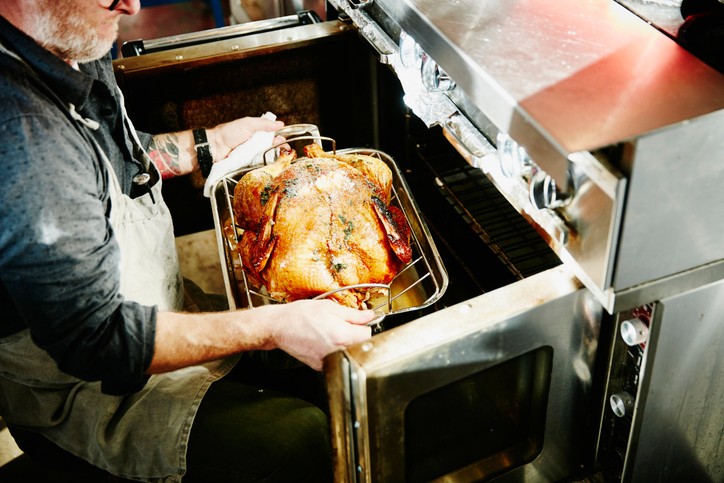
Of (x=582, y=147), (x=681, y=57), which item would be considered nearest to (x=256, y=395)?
(x=582, y=147)

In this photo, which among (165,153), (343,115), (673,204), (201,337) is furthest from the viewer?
(343,115)

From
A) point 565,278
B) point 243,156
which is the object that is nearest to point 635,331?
point 565,278

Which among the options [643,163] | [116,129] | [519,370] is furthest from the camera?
[116,129]

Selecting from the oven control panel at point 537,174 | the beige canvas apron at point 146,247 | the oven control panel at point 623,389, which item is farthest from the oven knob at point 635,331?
the beige canvas apron at point 146,247

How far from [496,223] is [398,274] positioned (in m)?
0.34

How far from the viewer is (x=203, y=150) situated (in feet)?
7.29

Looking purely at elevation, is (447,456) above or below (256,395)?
above

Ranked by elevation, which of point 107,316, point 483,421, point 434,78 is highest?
point 434,78

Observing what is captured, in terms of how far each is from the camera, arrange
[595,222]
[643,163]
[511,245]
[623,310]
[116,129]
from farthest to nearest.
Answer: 1. [511,245]
2. [116,129]
3. [623,310]
4. [595,222]
5. [643,163]

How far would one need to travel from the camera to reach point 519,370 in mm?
1438

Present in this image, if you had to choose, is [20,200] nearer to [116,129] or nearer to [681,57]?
[116,129]

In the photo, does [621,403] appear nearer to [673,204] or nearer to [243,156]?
[673,204]

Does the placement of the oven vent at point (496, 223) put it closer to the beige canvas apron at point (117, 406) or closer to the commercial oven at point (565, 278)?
the commercial oven at point (565, 278)

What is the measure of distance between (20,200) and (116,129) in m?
0.59
